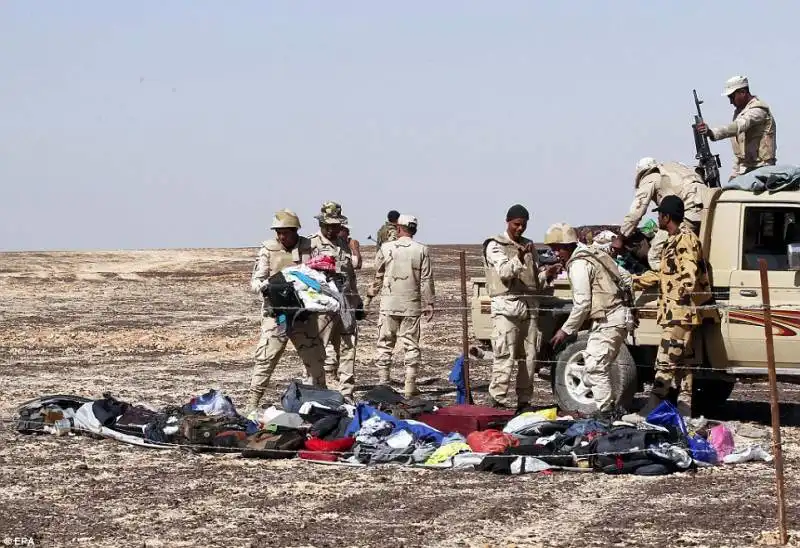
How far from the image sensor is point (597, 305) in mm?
11148

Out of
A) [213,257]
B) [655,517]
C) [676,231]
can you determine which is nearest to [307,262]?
[676,231]

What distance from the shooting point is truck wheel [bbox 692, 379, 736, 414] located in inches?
488

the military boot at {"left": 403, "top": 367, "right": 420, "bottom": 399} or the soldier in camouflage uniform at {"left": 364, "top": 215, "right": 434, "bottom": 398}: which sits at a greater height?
the soldier in camouflage uniform at {"left": 364, "top": 215, "right": 434, "bottom": 398}

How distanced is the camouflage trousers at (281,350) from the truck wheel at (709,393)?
11.3 feet

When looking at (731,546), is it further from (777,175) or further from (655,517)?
(777,175)

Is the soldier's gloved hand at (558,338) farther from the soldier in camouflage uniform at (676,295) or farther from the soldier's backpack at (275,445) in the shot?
the soldier's backpack at (275,445)

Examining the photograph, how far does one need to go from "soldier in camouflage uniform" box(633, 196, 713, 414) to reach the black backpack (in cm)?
160

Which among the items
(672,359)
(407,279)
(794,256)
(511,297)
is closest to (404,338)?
(407,279)

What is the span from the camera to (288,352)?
60.4 feet

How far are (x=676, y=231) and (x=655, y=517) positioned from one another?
3614mm

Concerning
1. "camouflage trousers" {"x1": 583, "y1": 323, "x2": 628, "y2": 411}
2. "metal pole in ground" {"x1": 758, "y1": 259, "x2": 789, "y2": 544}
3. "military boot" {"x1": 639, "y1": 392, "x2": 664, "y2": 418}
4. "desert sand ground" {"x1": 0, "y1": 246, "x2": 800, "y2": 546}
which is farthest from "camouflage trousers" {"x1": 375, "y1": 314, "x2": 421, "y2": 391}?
"metal pole in ground" {"x1": 758, "y1": 259, "x2": 789, "y2": 544}

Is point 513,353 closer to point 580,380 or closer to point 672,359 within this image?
point 580,380

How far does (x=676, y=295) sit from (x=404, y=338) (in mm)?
3192

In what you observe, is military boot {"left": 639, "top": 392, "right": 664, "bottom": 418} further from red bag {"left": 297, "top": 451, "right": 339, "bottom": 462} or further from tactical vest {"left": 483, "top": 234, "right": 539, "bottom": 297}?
red bag {"left": 297, "top": 451, "right": 339, "bottom": 462}
